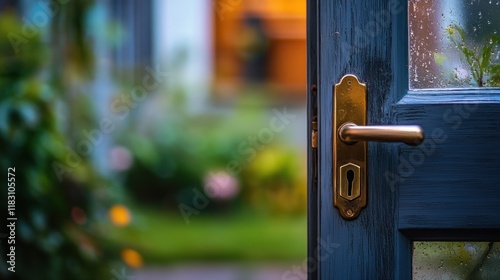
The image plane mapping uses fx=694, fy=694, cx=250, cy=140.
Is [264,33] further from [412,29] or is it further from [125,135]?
[412,29]

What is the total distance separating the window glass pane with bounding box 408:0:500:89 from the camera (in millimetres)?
1164

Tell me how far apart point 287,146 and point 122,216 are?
8.48ft

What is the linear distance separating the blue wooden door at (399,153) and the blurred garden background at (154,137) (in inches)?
53.3

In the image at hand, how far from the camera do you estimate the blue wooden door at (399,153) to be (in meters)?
1.14

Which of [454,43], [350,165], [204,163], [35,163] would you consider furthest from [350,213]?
[204,163]

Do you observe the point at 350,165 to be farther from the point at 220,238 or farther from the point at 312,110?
the point at 220,238

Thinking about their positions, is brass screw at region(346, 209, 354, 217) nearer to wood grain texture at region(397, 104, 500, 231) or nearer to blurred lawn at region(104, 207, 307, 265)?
wood grain texture at region(397, 104, 500, 231)

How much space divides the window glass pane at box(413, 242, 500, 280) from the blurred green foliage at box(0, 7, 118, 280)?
1.47 m

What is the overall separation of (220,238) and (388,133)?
3721mm

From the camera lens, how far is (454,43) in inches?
45.8

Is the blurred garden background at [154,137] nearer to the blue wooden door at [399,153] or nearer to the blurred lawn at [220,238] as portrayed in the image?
the blurred lawn at [220,238]

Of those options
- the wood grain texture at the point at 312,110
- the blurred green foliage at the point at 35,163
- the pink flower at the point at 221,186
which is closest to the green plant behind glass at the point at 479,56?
the wood grain texture at the point at 312,110

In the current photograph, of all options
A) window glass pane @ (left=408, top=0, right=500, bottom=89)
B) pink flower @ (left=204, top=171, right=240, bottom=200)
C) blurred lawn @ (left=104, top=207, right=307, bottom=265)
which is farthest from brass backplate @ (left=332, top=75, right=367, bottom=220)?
pink flower @ (left=204, top=171, right=240, bottom=200)

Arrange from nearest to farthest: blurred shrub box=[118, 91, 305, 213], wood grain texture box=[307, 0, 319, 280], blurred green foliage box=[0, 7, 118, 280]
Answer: wood grain texture box=[307, 0, 319, 280], blurred green foliage box=[0, 7, 118, 280], blurred shrub box=[118, 91, 305, 213]
